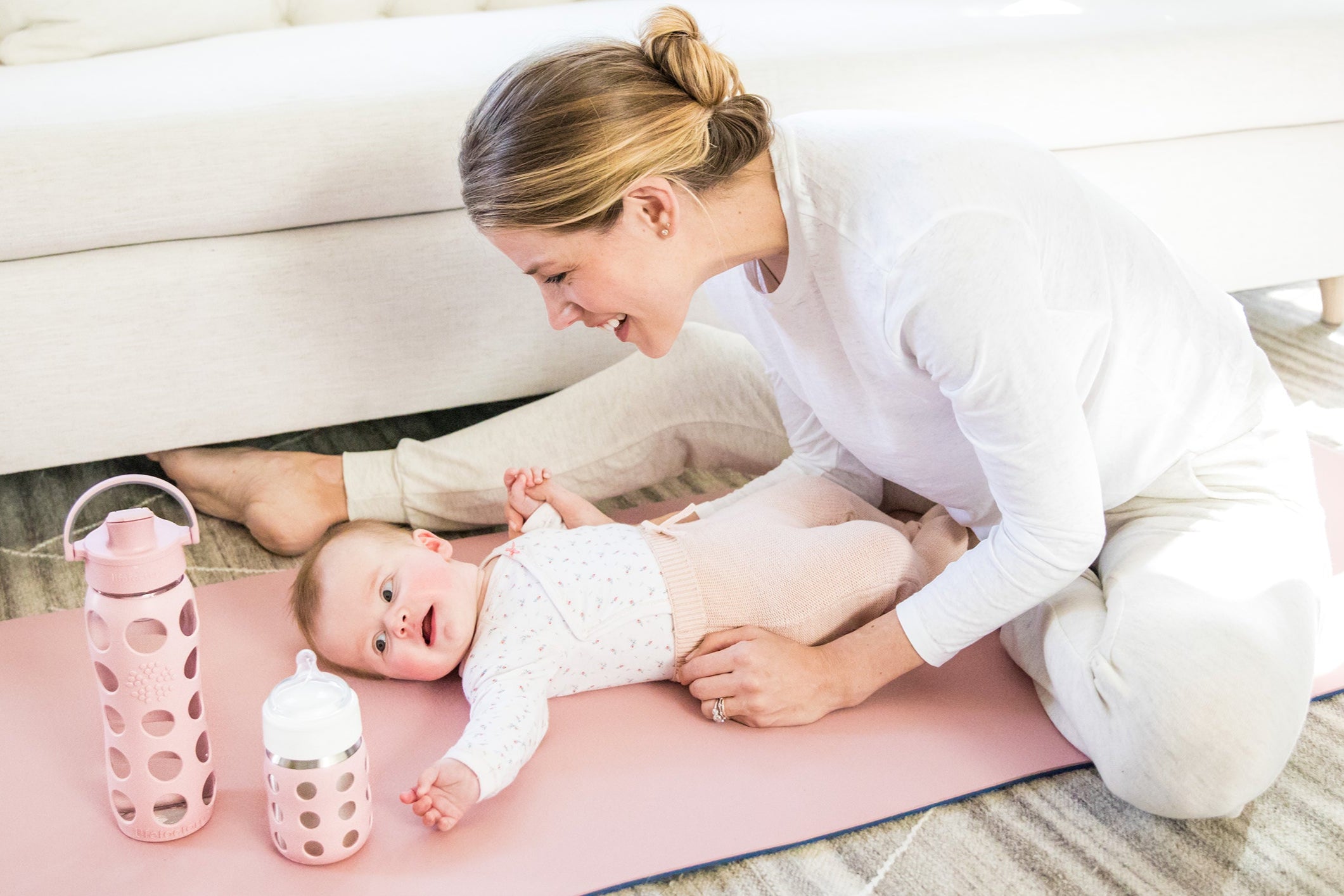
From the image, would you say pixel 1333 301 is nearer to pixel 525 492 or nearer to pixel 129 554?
pixel 525 492

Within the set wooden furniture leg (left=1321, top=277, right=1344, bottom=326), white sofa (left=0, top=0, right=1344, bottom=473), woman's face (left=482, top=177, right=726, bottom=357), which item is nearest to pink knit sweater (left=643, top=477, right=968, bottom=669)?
woman's face (left=482, top=177, right=726, bottom=357)

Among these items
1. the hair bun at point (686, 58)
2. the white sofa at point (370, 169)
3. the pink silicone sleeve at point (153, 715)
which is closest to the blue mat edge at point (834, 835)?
the pink silicone sleeve at point (153, 715)

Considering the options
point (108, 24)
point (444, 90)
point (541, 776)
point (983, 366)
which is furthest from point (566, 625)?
point (108, 24)

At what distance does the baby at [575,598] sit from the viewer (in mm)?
1120

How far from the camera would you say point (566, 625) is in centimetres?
112

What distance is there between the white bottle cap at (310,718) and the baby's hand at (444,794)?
0.08 m

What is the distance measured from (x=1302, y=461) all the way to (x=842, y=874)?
2.05ft

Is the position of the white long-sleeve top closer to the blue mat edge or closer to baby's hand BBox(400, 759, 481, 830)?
the blue mat edge

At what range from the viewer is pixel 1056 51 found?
5.36ft

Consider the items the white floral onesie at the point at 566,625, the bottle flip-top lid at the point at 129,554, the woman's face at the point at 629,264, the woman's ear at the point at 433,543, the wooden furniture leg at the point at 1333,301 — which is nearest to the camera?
the bottle flip-top lid at the point at 129,554

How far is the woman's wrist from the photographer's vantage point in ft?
3.58

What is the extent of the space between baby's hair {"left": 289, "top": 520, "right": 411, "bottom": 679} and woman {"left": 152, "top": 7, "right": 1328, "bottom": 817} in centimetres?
33

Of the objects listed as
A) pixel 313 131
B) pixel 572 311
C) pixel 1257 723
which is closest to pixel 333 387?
pixel 313 131

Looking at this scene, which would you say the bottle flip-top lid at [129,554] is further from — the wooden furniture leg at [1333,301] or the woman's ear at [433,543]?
the wooden furniture leg at [1333,301]
